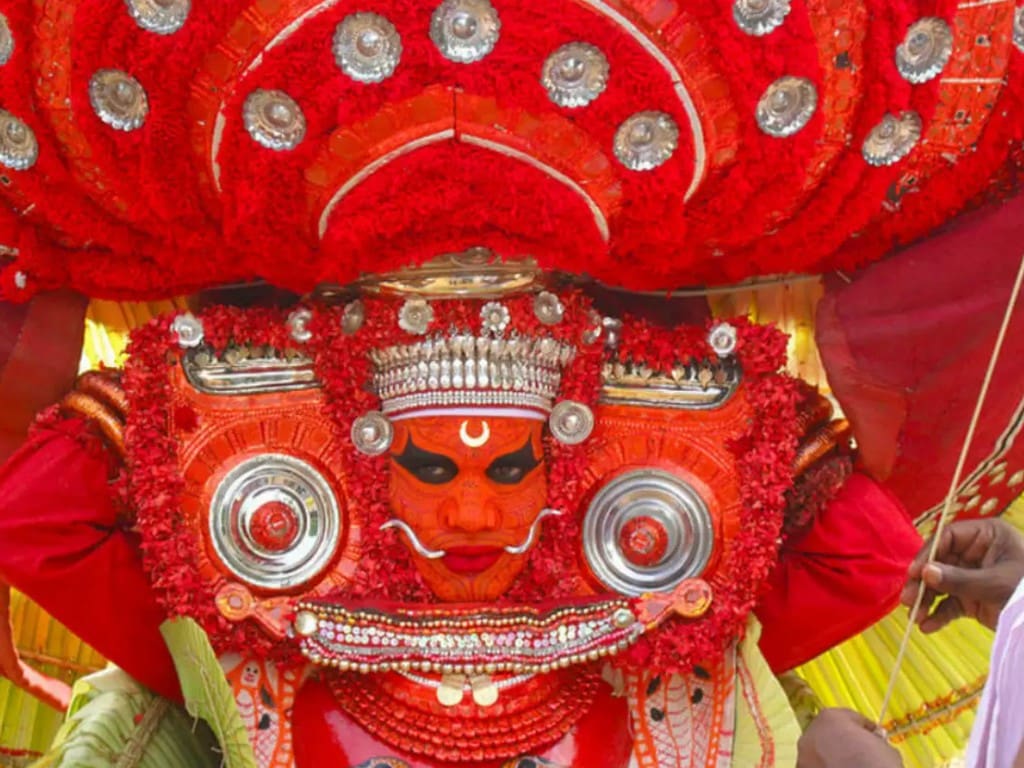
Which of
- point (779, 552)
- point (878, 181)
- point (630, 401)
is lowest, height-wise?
point (779, 552)

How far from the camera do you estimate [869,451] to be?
→ 10.1ft

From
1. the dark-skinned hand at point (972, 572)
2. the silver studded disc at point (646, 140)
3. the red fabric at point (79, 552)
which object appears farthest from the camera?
the red fabric at point (79, 552)

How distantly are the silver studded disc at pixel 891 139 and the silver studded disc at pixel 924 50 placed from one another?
0.08 m

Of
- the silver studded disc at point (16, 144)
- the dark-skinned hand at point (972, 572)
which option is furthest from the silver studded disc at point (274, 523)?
the dark-skinned hand at point (972, 572)

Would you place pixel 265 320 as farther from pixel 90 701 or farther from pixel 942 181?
pixel 942 181

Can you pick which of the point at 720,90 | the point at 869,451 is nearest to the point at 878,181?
the point at 720,90

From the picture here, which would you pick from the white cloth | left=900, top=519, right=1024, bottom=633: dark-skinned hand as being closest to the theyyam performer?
left=900, top=519, right=1024, bottom=633: dark-skinned hand

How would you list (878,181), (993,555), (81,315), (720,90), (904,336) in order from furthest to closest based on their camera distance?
(81,315), (904,336), (878,181), (720,90), (993,555)

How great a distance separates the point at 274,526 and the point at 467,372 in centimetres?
50

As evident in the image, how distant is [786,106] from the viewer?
8.57ft

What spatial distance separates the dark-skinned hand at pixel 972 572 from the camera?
2.30 meters

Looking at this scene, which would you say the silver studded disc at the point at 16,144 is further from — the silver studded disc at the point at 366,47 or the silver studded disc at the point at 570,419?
the silver studded disc at the point at 570,419

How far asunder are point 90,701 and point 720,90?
5.74 feet

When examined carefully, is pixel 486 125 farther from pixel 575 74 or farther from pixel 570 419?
pixel 570 419
